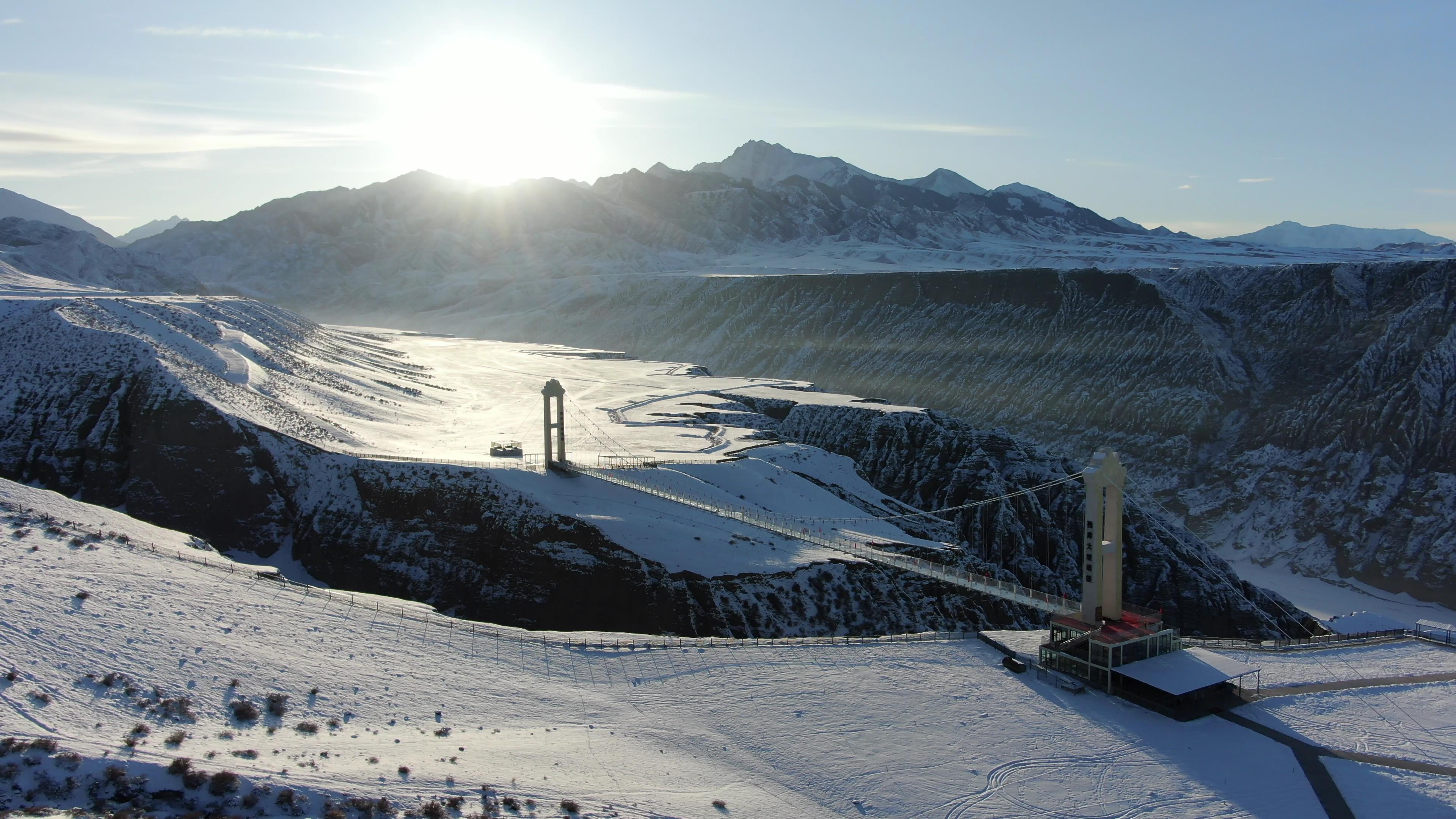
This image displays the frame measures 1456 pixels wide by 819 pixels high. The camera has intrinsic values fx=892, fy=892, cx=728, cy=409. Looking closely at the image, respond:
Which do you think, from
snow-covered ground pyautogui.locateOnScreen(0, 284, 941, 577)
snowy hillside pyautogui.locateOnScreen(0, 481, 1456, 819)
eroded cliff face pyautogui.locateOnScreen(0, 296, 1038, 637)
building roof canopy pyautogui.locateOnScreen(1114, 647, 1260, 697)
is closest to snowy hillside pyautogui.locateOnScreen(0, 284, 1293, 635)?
eroded cliff face pyautogui.locateOnScreen(0, 296, 1038, 637)

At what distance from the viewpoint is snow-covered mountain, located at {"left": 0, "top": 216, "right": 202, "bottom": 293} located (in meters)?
131

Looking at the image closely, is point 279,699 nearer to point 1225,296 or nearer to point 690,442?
point 690,442

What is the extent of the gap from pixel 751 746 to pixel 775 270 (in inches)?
6372

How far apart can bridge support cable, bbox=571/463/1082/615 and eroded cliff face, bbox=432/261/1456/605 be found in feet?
173

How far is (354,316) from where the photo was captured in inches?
6988

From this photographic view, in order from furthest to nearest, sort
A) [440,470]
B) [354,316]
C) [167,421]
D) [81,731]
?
[354,316], [167,421], [440,470], [81,731]

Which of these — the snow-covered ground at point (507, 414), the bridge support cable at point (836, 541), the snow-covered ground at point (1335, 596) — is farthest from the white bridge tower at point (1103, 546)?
the snow-covered ground at point (1335, 596)

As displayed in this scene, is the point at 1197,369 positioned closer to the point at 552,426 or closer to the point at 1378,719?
the point at 552,426

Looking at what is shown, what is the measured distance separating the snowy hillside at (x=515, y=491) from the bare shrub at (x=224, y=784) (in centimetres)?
2041

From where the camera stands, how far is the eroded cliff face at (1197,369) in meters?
79.3

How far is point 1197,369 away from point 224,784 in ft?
362

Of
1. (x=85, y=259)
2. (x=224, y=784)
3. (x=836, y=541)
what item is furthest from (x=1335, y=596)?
(x=85, y=259)

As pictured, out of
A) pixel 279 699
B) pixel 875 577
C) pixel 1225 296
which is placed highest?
pixel 1225 296

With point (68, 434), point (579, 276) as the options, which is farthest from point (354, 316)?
point (68, 434)
